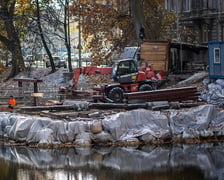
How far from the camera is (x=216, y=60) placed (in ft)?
117

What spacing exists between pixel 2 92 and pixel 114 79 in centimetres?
872

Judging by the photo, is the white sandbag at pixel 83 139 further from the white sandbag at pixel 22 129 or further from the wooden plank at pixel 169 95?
the wooden plank at pixel 169 95

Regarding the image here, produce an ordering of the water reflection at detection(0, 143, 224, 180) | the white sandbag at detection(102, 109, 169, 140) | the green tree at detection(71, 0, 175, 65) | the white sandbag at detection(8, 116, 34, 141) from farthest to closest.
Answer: the green tree at detection(71, 0, 175, 65) < the white sandbag at detection(8, 116, 34, 141) < the white sandbag at detection(102, 109, 169, 140) < the water reflection at detection(0, 143, 224, 180)

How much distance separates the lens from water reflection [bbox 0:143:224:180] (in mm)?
21875

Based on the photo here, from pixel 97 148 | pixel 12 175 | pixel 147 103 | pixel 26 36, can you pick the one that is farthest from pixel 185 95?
pixel 26 36

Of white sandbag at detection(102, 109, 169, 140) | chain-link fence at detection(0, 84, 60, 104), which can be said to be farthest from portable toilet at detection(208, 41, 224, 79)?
chain-link fence at detection(0, 84, 60, 104)

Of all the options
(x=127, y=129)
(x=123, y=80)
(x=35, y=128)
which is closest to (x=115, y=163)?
(x=127, y=129)

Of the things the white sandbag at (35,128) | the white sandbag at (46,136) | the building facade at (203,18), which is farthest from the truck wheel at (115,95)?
the building facade at (203,18)

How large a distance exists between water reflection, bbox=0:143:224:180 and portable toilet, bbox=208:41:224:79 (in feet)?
31.0

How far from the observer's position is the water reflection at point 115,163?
21875 mm

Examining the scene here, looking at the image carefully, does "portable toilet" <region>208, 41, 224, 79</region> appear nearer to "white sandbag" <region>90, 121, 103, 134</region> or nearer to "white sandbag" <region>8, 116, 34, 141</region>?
"white sandbag" <region>90, 121, 103, 134</region>

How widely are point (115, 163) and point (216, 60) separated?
13850mm

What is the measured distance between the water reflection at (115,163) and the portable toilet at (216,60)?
9462 millimetres

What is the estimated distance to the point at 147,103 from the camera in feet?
99.4
